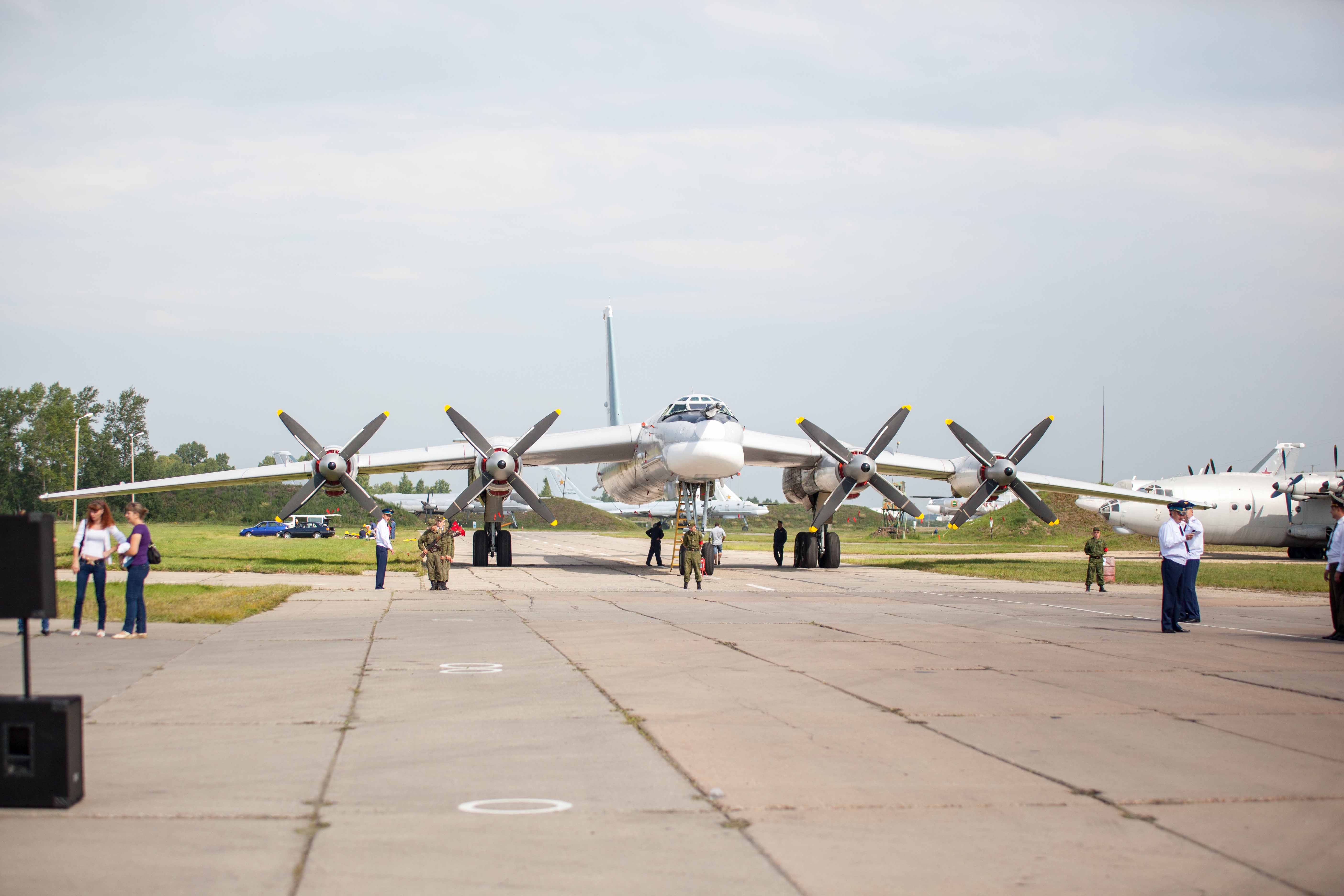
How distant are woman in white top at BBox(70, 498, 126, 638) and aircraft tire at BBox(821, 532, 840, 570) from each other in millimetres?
20852

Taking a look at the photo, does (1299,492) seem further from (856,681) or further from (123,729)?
(123,729)

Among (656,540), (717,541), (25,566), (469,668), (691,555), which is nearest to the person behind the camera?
(25,566)

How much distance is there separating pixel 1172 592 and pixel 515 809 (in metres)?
10.9

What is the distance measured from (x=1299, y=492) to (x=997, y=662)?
35340 millimetres

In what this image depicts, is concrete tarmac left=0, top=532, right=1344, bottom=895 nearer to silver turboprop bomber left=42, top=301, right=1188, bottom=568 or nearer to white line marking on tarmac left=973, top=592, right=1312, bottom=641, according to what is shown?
white line marking on tarmac left=973, top=592, right=1312, bottom=641

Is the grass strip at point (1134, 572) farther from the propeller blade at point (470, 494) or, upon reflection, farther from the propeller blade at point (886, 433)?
the propeller blade at point (470, 494)

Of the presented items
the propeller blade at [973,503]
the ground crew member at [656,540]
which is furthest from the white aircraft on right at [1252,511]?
the ground crew member at [656,540]

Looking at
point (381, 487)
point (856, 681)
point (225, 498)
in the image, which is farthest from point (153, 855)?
point (381, 487)

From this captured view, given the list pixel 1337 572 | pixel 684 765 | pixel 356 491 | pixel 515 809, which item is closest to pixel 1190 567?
pixel 1337 572

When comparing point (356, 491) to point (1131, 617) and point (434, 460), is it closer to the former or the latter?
point (434, 460)

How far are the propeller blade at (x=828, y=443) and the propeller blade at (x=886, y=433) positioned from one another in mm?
575

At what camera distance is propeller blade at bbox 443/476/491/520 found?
24.1m

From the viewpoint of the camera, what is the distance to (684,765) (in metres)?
5.54

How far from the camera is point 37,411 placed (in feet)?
222
